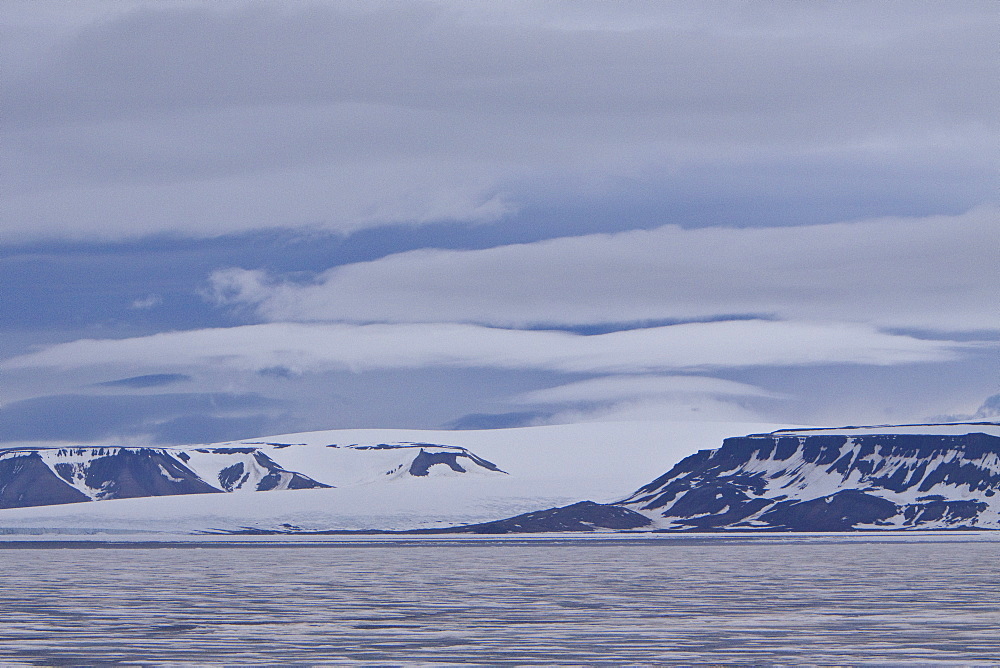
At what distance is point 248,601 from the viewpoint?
1971 inches

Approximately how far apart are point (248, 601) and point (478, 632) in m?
15.6

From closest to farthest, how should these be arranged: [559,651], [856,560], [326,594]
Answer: [559,651]
[326,594]
[856,560]

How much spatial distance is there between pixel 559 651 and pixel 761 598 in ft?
66.8

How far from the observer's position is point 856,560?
95750 millimetres

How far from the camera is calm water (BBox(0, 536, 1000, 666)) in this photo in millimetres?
31375

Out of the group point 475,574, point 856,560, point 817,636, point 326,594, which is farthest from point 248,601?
point 856,560

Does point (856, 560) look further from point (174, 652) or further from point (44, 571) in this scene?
point (174, 652)

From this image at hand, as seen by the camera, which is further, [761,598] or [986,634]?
[761,598]

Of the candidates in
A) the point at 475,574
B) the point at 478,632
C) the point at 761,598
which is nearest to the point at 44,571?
the point at 475,574

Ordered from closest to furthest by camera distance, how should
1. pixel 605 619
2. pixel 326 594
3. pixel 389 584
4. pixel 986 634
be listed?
1. pixel 986 634
2. pixel 605 619
3. pixel 326 594
4. pixel 389 584

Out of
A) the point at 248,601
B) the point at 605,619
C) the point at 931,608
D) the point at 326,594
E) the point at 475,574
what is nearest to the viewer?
the point at 605,619

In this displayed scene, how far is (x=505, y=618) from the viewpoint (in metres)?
41.5

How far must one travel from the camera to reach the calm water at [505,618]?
103 feet

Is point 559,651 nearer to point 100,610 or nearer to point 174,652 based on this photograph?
point 174,652
